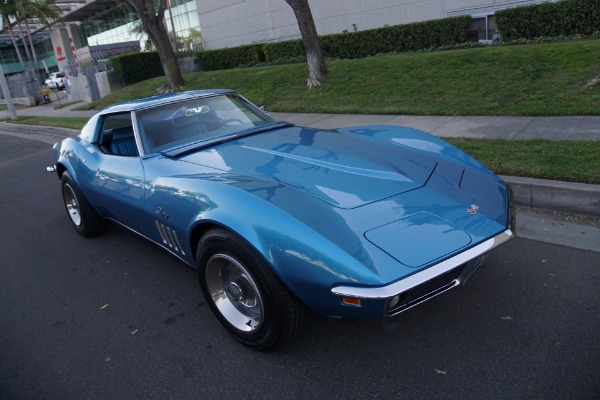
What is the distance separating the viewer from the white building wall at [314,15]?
16469 millimetres

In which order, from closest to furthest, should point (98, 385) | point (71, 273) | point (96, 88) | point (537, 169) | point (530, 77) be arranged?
point (98, 385)
point (71, 273)
point (537, 169)
point (530, 77)
point (96, 88)

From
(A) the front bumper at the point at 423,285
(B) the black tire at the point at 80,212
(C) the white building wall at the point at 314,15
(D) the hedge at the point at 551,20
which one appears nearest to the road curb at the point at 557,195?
(A) the front bumper at the point at 423,285

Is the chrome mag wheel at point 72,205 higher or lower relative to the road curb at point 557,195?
higher

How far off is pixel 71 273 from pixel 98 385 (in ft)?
5.78

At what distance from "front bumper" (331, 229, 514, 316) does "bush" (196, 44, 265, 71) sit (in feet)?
61.5

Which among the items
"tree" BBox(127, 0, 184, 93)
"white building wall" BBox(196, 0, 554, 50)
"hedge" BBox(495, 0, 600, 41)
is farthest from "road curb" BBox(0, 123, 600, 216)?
"tree" BBox(127, 0, 184, 93)

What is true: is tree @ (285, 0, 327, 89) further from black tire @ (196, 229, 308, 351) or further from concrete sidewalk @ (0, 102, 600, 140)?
black tire @ (196, 229, 308, 351)

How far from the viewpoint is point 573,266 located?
3.28 m

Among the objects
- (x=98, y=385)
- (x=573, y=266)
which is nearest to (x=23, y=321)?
(x=98, y=385)

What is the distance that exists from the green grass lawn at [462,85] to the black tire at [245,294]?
604 cm

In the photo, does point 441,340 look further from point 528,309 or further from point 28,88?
point 28,88

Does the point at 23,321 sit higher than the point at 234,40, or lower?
lower

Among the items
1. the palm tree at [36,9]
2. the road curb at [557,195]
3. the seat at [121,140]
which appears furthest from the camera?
the palm tree at [36,9]

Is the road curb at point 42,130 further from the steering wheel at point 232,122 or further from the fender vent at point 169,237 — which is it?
the fender vent at point 169,237
